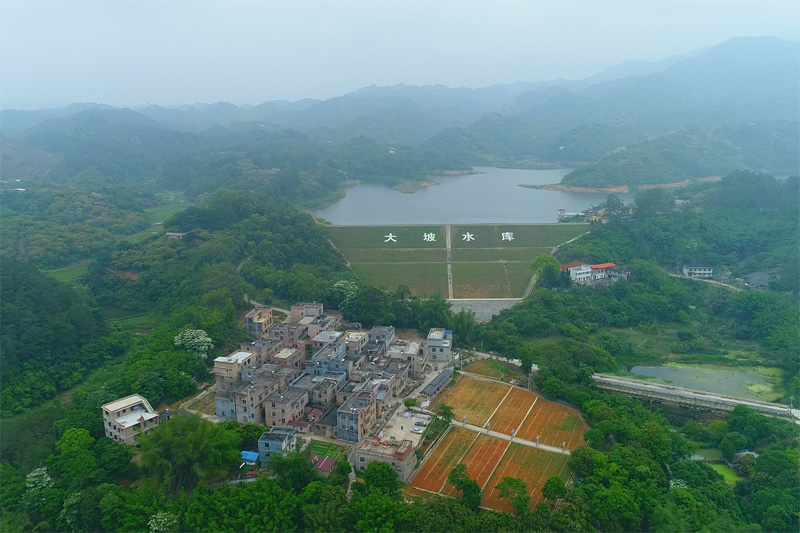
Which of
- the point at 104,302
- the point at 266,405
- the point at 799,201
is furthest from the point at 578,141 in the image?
the point at 266,405

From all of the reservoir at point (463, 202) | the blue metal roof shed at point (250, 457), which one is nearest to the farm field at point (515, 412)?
the blue metal roof shed at point (250, 457)

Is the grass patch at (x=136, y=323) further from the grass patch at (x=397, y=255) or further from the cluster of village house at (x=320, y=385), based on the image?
the grass patch at (x=397, y=255)

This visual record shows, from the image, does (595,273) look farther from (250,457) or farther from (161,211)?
(161,211)

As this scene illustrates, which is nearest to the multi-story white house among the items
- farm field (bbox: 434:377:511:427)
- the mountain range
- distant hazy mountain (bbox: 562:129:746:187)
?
farm field (bbox: 434:377:511:427)

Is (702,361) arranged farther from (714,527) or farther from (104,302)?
(104,302)

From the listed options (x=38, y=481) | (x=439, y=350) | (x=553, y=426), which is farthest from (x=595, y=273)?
(x=38, y=481)

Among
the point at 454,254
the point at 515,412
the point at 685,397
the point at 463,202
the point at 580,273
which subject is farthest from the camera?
the point at 463,202

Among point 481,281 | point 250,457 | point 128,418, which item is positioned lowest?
point 481,281
